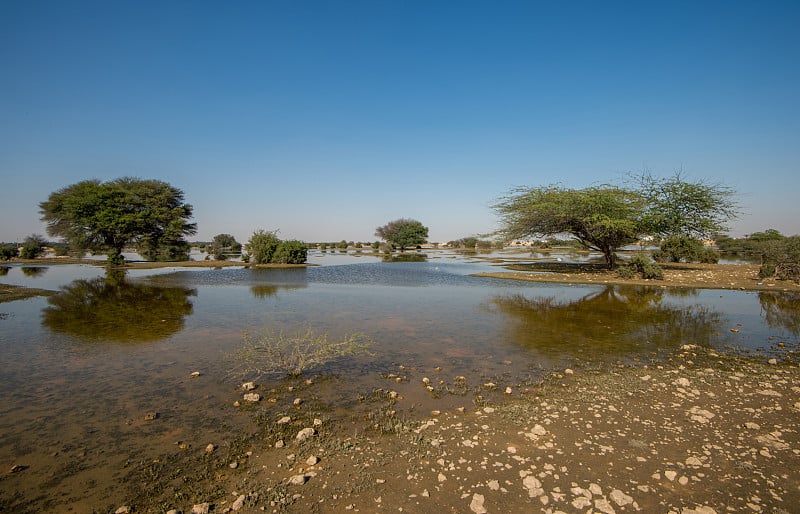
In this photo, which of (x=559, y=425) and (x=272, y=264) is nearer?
(x=559, y=425)

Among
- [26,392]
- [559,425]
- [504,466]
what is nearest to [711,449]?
[559,425]

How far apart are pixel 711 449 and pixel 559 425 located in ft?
5.48

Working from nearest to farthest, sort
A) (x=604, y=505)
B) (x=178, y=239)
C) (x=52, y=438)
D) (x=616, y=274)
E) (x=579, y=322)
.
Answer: (x=604, y=505), (x=52, y=438), (x=579, y=322), (x=616, y=274), (x=178, y=239)

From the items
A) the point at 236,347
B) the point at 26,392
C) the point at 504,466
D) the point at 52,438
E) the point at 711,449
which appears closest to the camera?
the point at 504,466

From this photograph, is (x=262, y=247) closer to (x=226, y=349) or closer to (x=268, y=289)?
(x=268, y=289)

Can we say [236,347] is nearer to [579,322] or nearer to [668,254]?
[579,322]

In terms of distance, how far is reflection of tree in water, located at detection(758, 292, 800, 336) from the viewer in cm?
1167

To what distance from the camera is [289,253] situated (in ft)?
130

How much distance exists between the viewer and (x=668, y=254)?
129 feet

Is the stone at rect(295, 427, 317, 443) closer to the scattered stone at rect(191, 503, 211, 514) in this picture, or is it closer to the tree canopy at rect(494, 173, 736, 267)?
the scattered stone at rect(191, 503, 211, 514)

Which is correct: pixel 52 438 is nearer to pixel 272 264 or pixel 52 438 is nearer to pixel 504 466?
pixel 504 466

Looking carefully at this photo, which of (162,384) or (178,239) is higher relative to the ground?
(178,239)

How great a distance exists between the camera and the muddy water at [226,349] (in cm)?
484

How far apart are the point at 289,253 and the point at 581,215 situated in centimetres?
2754
